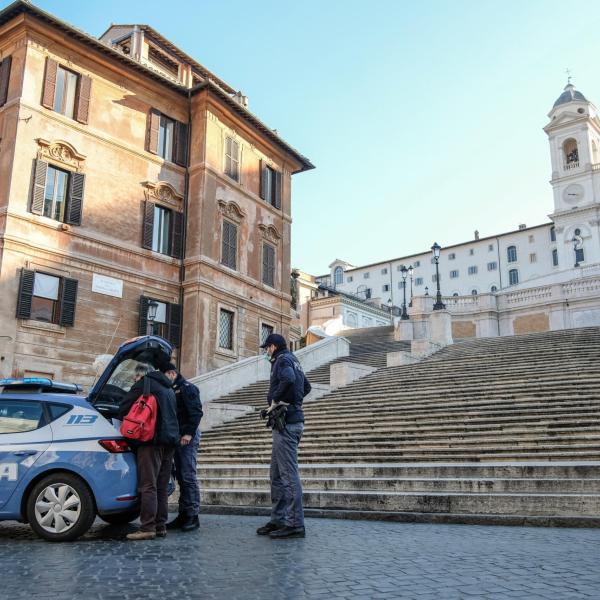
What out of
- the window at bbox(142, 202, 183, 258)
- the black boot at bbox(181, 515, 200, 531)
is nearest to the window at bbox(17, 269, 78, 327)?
the window at bbox(142, 202, 183, 258)

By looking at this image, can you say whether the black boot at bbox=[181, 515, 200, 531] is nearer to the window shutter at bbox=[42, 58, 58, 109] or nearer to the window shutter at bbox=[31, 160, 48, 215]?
the window shutter at bbox=[31, 160, 48, 215]

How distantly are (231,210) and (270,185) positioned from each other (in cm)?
381

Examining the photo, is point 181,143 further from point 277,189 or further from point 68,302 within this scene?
point 68,302

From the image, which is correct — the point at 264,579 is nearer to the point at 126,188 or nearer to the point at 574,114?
the point at 126,188

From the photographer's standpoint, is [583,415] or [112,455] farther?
[583,415]

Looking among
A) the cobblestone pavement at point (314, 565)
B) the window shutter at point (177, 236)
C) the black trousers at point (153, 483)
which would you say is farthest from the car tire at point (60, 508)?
the window shutter at point (177, 236)

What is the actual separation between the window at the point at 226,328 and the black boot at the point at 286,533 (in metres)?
18.6

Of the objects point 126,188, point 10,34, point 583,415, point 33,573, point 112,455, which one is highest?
point 10,34

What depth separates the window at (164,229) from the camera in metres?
24.2

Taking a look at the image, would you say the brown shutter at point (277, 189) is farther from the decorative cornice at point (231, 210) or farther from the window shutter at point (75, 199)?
the window shutter at point (75, 199)

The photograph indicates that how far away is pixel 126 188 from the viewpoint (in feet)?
77.5

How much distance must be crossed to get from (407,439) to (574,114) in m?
71.3

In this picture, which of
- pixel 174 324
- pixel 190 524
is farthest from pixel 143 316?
pixel 190 524

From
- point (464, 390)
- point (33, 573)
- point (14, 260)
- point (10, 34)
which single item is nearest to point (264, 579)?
point (33, 573)
